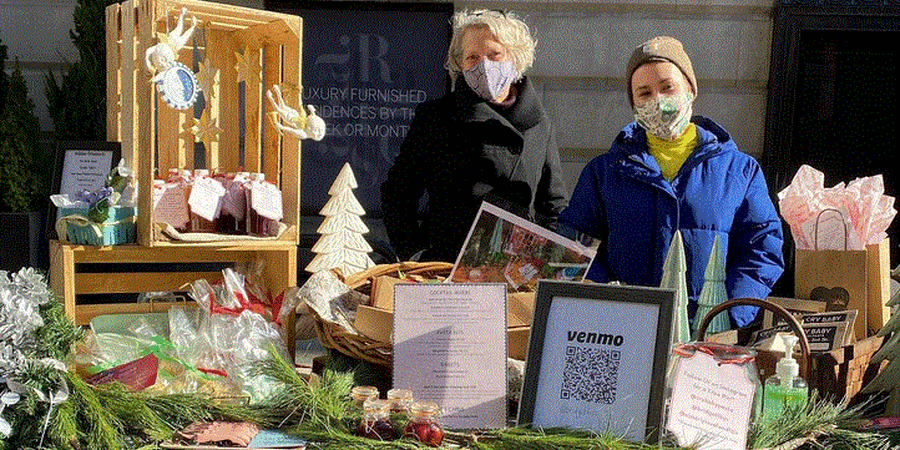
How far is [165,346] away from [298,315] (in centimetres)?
55

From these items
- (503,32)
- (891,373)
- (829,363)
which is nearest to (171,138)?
(503,32)

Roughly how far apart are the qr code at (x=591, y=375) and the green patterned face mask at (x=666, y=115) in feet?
2.92

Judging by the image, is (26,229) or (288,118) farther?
(26,229)

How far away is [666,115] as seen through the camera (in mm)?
2332

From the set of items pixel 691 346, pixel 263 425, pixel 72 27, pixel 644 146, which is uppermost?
pixel 72 27

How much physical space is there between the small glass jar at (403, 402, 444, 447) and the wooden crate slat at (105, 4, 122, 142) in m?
1.53

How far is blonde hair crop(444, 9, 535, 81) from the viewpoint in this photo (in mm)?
2855

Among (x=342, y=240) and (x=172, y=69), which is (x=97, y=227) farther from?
(x=342, y=240)

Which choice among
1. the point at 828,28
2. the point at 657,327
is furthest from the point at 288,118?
the point at 828,28

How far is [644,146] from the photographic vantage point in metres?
2.51

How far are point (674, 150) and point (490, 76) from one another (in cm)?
74

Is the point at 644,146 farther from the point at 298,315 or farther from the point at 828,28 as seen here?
the point at 828,28

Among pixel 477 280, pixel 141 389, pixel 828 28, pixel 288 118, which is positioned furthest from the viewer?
pixel 828 28

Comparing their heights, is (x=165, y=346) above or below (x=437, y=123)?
below
